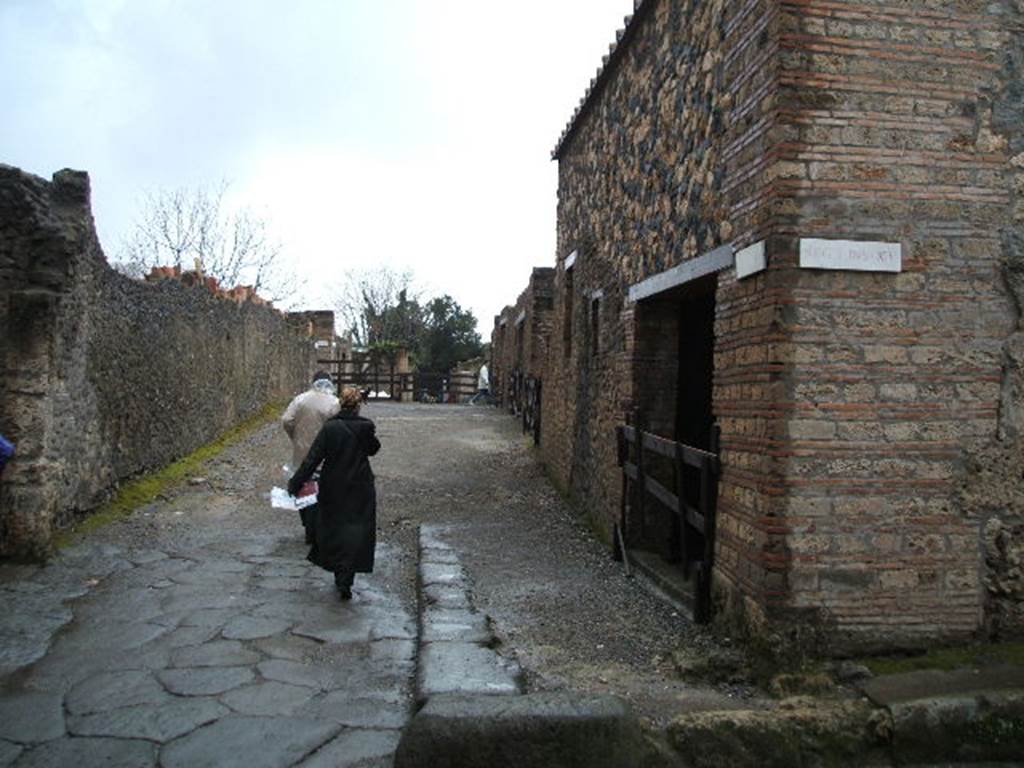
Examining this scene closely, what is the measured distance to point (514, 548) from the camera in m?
7.20

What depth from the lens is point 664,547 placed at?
659 cm

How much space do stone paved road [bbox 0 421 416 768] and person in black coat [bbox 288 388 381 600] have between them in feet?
0.80

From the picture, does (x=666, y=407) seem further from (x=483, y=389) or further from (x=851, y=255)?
(x=483, y=389)

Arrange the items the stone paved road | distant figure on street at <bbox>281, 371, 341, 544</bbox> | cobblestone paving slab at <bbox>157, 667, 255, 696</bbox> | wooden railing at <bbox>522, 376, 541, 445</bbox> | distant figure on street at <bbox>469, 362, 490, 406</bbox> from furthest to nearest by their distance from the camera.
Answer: distant figure on street at <bbox>469, 362, 490, 406</bbox> < wooden railing at <bbox>522, 376, 541, 445</bbox> < distant figure on street at <bbox>281, 371, 341, 544</bbox> < cobblestone paving slab at <bbox>157, 667, 255, 696</bbox> < the stone paved road

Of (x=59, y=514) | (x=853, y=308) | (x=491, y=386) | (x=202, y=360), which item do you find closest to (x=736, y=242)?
(x=853, y=308)

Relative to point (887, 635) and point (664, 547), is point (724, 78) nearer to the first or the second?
point (887, 635)

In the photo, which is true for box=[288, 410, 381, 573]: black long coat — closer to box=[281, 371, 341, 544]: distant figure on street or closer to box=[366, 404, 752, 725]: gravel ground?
box=[366, 404, 752, 725]: gravel ground

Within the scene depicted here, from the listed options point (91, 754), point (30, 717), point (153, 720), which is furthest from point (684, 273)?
point (30, 717)

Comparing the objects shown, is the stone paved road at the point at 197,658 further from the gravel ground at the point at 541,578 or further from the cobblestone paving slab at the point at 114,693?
the gravel ground at the point at 541,578

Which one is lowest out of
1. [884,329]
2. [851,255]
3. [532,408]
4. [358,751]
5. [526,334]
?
[358,751]

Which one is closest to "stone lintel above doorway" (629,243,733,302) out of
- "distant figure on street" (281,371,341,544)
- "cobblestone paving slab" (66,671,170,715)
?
Answer: "distant figure on street" (281,371,341,544)

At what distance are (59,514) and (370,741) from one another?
13.8 feet

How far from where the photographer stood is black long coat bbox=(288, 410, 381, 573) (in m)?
5.60

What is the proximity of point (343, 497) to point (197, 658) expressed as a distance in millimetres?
1569
